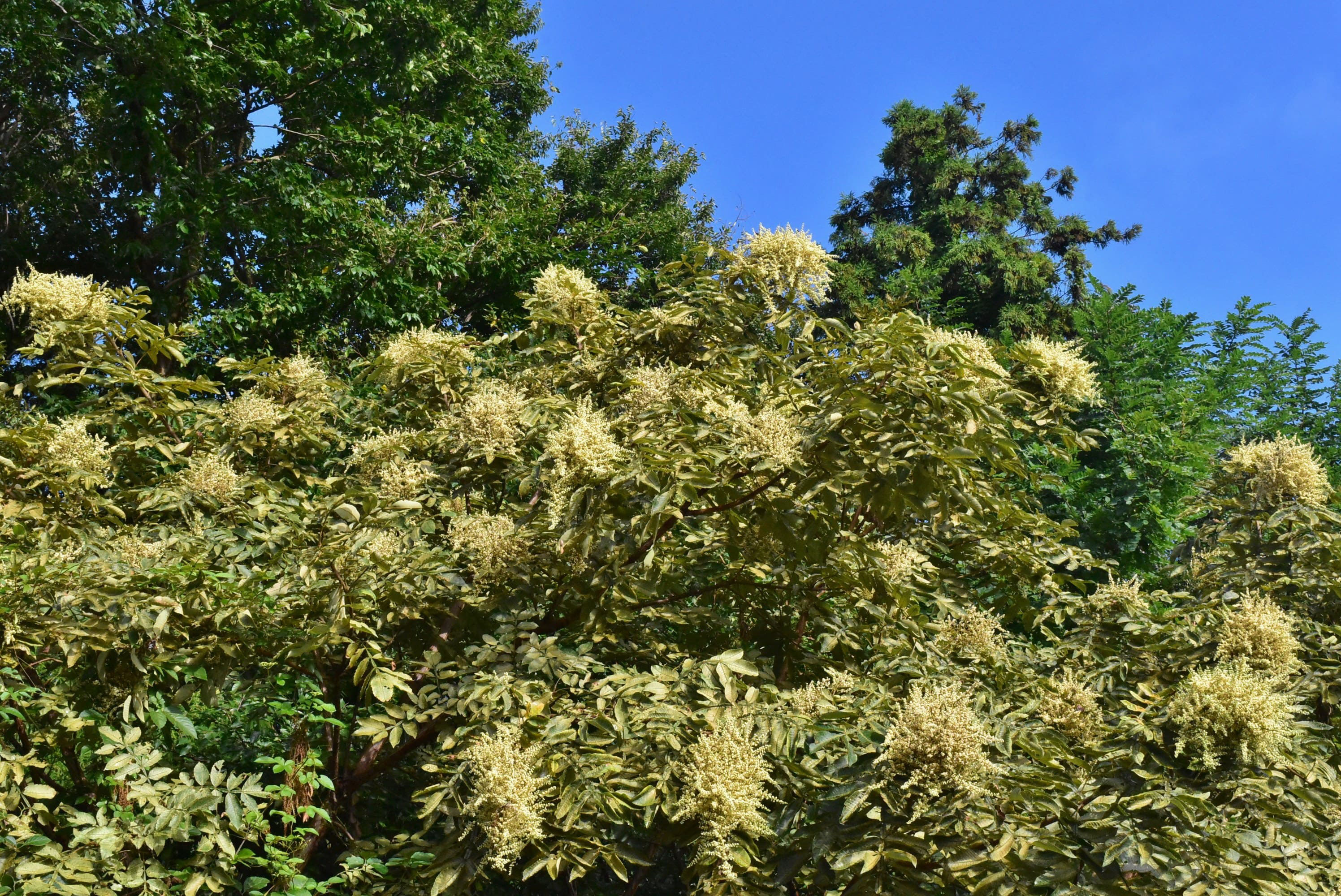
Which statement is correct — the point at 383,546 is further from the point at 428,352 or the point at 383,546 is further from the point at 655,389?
the point at 428,352

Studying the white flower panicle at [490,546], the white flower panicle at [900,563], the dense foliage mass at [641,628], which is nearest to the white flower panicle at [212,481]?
the dense foliage mass at [641,628]

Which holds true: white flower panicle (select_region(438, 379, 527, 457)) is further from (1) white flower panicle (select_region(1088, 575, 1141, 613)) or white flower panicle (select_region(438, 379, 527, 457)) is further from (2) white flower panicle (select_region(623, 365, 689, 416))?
(1) white flower panicle (select_region(1088, 575, 1141, 613))

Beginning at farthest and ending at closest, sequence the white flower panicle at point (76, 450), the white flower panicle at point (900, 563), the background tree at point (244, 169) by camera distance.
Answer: the background tree at point (244, 169) → the white flower panicle at point (76, 450) → the white flower panicle at point (900, 563)

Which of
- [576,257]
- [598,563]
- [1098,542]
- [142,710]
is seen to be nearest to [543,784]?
[598,563]

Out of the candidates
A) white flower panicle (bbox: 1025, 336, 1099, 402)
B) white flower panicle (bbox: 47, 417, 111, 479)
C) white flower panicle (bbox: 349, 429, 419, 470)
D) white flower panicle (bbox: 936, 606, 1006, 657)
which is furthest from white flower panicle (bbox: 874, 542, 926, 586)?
white flower panicle (bbox: 47, 417, 111, 479)

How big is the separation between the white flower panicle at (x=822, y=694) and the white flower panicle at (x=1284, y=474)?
1.88 metres

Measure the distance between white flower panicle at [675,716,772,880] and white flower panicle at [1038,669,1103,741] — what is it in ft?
4.10

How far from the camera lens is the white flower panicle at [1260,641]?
120 inches

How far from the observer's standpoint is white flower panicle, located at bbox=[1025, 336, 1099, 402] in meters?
4.27

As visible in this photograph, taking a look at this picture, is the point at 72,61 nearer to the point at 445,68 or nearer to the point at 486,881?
the point at 445,68

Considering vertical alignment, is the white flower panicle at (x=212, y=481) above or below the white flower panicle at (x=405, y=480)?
below

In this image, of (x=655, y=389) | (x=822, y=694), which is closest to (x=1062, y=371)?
(x=655, y=389)

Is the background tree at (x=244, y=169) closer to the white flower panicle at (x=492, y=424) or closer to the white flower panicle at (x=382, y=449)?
the white flower panicle at (x=382, y=449)

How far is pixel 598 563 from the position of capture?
3.38 m
